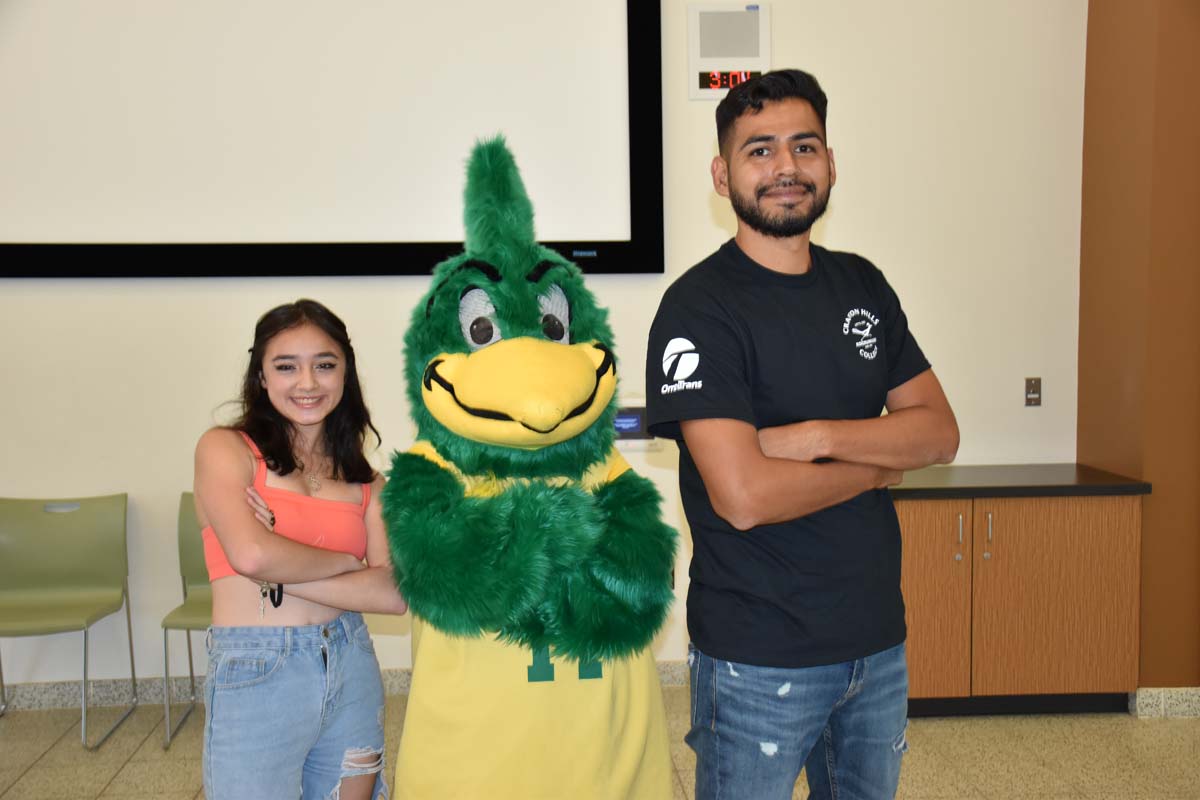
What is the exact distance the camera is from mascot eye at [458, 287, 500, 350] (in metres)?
1.78

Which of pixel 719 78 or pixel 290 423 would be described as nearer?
pixel 290 423

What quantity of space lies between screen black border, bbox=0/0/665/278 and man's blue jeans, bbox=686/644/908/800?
7.70ft

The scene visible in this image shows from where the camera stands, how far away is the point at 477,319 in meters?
1.79

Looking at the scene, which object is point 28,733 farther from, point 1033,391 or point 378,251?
point 1033,391

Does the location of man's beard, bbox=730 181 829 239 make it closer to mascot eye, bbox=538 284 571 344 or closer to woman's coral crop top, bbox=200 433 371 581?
mascot eye, bbox=538 284 571 344

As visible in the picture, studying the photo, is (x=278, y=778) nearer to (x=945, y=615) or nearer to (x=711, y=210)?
(x=945, y=615)

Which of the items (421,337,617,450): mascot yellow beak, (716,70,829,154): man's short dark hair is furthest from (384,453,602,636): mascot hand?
(716,70,829,154): man's short dark hair

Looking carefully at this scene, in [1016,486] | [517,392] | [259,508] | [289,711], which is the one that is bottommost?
[289,711]

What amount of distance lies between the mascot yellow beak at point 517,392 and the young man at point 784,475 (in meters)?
0.13

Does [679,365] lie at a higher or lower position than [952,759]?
higher

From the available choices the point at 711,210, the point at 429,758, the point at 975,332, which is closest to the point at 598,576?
the point at 429,758

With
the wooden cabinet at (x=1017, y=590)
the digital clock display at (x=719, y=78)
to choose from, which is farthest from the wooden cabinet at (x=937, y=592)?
the digital clock display at (x=719, y=78)

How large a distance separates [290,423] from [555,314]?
585mm

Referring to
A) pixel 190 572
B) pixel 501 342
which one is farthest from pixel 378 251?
pixel 501 342
